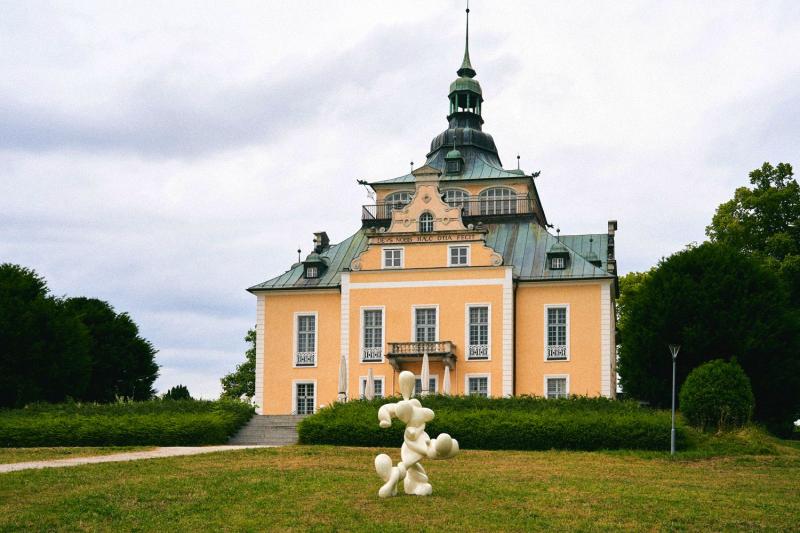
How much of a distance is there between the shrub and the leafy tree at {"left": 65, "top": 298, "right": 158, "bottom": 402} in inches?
1021

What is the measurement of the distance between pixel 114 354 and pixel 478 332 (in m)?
16.8

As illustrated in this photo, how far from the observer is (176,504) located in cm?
2012

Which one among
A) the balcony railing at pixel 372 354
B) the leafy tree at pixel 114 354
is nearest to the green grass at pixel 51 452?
A: the balcony railing at pixel 372 354

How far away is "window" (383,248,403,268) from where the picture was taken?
45594mm

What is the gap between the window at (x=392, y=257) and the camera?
45.6 metres

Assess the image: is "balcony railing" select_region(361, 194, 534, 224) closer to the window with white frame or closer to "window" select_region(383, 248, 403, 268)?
"window" select_region(383, 248, 403, 268)

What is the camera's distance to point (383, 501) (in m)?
19.9

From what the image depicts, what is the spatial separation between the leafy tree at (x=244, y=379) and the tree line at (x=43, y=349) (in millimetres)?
15157

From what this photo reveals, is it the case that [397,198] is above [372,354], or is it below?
above

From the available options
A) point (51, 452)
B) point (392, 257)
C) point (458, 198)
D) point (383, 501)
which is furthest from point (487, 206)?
point (383, 501)

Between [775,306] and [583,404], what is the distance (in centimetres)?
1032

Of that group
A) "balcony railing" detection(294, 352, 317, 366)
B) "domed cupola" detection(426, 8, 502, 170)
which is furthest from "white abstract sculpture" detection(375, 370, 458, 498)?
"domed cupola" detection(426, 8, 502, 170)

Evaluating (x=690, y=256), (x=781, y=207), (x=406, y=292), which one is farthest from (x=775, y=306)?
(x=406, y=292)

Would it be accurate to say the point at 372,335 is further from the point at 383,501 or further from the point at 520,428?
the point at 383,501
